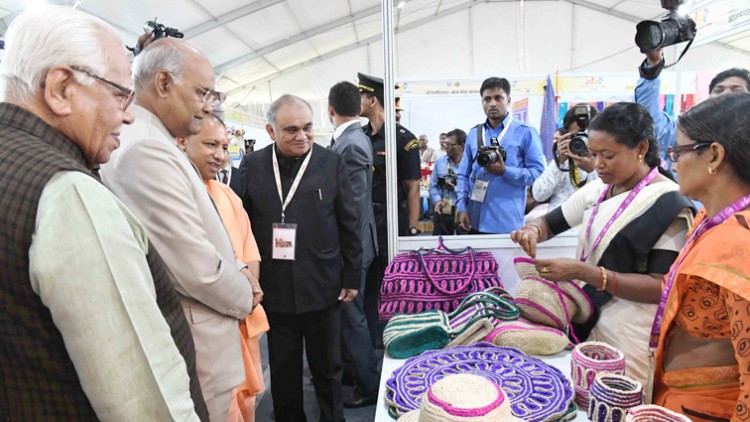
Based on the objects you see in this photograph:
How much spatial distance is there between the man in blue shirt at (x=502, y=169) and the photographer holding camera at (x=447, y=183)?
3.28 ft

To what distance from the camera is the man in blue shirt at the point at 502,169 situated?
7.98ft

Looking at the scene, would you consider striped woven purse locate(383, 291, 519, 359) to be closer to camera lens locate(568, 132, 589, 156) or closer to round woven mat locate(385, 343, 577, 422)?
round woven mat locate(385, 343, 577, 422)

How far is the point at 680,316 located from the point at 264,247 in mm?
1500

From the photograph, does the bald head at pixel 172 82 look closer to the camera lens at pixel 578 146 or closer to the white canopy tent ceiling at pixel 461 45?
the camera lens at pixel 578 146

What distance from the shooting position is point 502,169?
2361 millimetres

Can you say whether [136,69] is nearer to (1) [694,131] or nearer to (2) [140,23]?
(1) [694,131]

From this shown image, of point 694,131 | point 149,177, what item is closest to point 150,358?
point 149,177

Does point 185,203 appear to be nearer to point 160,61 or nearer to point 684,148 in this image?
point 160,61

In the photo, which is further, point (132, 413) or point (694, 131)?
point (694, 131)

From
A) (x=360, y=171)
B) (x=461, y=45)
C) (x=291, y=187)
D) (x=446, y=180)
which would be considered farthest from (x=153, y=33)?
(x=461, y=45)

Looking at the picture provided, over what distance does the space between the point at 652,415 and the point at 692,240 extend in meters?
0.39

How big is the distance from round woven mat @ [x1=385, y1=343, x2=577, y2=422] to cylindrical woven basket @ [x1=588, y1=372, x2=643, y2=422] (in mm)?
66

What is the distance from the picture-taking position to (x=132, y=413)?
0.65m

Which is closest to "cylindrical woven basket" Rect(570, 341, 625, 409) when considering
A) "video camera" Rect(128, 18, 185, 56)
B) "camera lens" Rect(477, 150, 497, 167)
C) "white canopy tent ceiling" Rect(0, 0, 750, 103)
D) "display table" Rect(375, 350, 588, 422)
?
"display table" Rect(375, 350, 588, 422)
